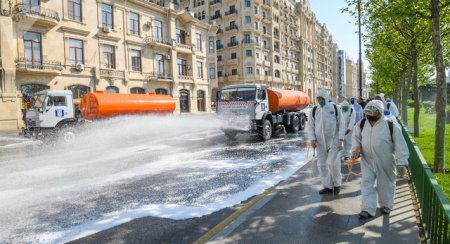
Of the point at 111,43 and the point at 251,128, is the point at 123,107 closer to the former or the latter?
the point at 251,128

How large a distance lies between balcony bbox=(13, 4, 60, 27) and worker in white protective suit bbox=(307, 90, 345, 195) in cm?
2329

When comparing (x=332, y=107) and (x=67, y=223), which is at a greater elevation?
(x=332, y=107)

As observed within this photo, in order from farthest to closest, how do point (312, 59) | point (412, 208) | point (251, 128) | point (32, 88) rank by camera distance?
1. point (312, 59)
2. point (32, 88)
3. point (251, 128)
4. point (412, 208)

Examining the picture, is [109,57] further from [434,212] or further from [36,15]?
[434,212]

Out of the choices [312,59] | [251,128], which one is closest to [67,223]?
Answer: [251,128]

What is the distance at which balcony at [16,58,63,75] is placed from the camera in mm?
21688

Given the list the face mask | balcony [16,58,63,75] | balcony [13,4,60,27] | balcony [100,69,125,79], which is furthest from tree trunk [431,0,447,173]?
balcony [100,69,125,79]

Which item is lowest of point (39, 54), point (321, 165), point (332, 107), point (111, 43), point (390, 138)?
point (321, 165)

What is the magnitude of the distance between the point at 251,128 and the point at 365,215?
28.7ft

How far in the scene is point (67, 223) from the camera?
15.3ft

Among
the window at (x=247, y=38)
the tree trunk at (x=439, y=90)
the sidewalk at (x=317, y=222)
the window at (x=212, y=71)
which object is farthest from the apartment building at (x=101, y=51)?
the tree trunk at (x=439, y=90)

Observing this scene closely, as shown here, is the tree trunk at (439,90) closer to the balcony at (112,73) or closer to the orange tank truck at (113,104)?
the orange tank truck at (113,104)

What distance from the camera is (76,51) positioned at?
25750 mm

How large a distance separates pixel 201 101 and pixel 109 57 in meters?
13.9
